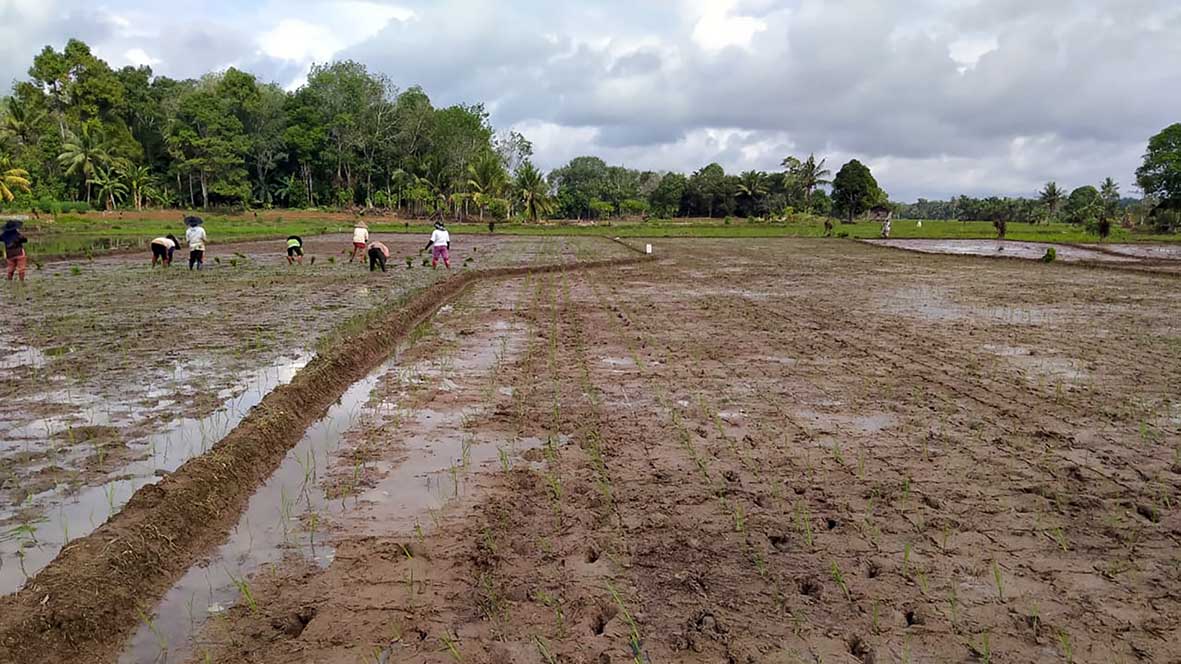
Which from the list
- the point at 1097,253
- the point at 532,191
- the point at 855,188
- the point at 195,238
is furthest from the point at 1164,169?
the point at 195,238

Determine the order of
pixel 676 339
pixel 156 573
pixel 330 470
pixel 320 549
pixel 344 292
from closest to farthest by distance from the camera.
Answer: pixel 156 573 < pixel 320 549 < pixel 330 470 < pixel 676 339 < pixel 344 292

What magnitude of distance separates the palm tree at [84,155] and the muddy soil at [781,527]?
5281 centimetres

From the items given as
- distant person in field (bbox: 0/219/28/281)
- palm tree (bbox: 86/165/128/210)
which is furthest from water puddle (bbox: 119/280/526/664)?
palm tree (bbox: 86/165/128/210)

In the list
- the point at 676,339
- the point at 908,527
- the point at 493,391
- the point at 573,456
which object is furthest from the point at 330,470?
the point at 676,339

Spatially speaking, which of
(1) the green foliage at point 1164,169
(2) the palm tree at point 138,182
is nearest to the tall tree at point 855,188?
(1) the green foliage at point 1164,169

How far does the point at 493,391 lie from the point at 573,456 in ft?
6.67

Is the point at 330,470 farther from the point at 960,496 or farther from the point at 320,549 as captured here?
the point at 960,496

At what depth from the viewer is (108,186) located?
1948 inches

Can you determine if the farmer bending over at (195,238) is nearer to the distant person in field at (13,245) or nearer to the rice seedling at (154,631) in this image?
the distant person in field at (13,245)

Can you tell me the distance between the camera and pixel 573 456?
16.9 ft

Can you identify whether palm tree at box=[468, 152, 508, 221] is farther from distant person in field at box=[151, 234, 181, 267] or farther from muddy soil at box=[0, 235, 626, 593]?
muddy soil at box=[0, 235, 626, 593]

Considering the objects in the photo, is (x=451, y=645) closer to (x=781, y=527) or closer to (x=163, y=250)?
(x=781, y=527)

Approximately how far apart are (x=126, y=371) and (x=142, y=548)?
14.3ft

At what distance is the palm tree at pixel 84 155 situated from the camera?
48344mm
